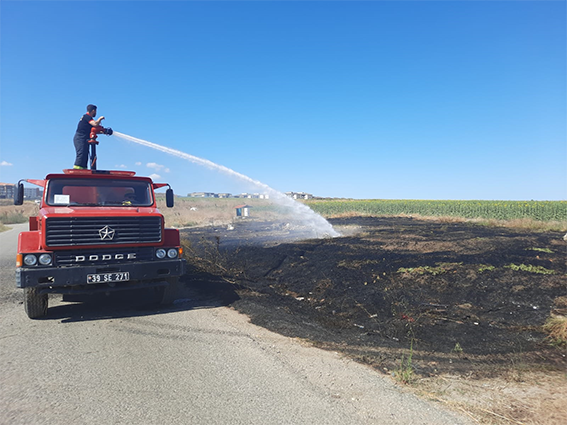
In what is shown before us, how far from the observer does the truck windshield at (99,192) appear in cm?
748

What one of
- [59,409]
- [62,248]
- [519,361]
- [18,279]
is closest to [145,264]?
[62,248]

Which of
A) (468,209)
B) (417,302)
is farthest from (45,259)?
(468,209)

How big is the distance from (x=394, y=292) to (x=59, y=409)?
6.75 metres

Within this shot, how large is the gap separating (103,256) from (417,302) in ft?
20.0

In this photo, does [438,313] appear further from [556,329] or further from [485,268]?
[485,268]

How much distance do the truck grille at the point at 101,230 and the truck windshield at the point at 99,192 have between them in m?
0.92

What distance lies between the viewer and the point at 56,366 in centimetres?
484

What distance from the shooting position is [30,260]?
640cm

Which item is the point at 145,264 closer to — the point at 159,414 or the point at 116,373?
the point at 116,373

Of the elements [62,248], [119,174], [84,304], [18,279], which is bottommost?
[84,304]

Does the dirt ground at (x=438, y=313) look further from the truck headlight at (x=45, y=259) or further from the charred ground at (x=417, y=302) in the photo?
the truck headlight at (x=45, y=259)

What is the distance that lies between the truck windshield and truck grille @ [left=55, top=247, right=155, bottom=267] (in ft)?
3.91

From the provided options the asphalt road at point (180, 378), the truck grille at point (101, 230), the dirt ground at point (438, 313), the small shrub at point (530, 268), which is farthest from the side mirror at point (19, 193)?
the small shrub at point (530, 268)

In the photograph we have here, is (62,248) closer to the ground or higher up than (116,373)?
higher up
